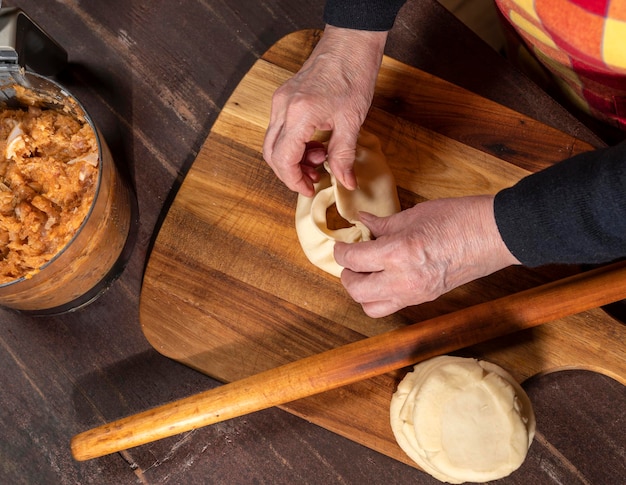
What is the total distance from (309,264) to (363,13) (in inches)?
18.3

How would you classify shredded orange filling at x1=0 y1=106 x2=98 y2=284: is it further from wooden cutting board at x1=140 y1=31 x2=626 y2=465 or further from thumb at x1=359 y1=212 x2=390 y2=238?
thumb at x1=359 y1=212 x2=390 y2=238

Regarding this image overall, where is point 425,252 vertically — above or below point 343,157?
below

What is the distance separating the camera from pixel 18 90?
1.06 metres

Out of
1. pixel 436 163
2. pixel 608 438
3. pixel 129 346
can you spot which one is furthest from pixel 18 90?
pixel 608 438

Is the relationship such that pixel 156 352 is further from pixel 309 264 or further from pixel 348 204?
pixel 348 204

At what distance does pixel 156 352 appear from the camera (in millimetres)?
1126

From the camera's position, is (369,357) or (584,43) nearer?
(584,43)

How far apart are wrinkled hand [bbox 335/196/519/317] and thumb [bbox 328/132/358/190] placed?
79mm

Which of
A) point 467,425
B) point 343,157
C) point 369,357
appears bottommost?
point 467,425

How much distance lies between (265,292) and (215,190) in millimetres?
229

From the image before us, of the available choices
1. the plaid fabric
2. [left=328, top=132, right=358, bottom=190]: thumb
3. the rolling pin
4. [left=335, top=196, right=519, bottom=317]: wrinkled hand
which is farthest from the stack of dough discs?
the plaid fabric

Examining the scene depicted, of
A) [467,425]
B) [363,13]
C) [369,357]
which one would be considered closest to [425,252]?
[369,357]

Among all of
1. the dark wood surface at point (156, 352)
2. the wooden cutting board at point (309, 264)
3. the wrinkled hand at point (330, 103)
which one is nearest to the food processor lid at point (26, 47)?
the dark wood surface at point (156, 352)

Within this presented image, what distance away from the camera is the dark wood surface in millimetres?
1075
